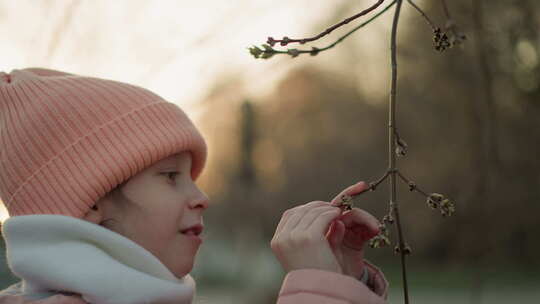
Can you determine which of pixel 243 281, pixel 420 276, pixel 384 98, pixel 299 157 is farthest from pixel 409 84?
pixel 243 281

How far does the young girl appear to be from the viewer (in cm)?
62

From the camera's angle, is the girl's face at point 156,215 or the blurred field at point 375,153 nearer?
the girl's face at point 156,215

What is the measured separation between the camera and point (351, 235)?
0.70 meters

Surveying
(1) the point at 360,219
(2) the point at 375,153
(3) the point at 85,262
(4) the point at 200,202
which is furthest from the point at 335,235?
(2) the point at 375,153

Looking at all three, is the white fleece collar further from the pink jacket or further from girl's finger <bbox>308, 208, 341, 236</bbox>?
girl's finger <bbox>308, 208, 341, 236</bbox>

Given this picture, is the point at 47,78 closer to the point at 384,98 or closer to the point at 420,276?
the point at 384,98

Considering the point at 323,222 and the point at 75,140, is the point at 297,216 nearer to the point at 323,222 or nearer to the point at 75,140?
the point at 323,222

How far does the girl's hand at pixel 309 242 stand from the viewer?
0.62 meters

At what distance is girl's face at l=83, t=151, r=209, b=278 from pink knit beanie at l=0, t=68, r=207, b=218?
2 centimetres

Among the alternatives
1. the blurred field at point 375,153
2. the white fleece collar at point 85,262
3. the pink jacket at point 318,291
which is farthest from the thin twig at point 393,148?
the blurred field at point 375,153

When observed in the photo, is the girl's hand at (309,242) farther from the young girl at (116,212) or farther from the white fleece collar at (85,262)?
the white fleece collar at (85,262)

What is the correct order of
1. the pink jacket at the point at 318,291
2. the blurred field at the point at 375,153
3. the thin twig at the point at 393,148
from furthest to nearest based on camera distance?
the blurred field at the point at 375,153 < the pink jacket at the point at 318,291 < the thin twig at the point at 393,148

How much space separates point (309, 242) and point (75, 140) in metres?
0.25

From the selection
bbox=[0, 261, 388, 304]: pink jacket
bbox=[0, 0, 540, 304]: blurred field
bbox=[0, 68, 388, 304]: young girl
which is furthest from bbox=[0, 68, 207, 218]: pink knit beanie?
bbox=[0, 0, 540, 304]: blurred field
